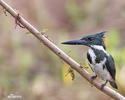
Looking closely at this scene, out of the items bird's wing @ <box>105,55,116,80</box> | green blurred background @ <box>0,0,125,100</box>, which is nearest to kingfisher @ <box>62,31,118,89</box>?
bird's wing @ <box>105,55,116,80</box>

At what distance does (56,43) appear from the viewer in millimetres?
5930

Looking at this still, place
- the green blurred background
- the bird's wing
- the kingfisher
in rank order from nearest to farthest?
the kingfisher, the bird's wing, the green blurred background

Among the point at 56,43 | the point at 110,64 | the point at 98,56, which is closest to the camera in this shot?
the point at 98,56

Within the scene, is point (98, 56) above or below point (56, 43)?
below

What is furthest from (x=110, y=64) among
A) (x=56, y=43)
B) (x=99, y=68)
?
(x=56, y=43)

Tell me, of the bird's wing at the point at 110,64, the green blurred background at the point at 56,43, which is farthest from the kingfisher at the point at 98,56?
the green blurred background at the point at 56,43

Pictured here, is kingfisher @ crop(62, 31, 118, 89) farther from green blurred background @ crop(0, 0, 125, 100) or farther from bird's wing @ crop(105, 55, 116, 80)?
green blurred background @ crop(0, 0, 125, 100)

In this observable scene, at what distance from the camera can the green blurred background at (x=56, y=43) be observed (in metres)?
5.11

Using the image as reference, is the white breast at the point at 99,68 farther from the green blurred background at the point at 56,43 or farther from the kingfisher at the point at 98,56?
the green blurred background at the point at 56,43

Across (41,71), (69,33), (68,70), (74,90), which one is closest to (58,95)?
(74,90)

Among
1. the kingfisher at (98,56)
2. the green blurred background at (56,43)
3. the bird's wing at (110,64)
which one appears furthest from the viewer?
the green blurred background at (56,43)

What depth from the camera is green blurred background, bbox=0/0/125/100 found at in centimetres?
511

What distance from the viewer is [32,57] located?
5945 millimetres

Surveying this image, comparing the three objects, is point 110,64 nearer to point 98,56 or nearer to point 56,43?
point 98,56
